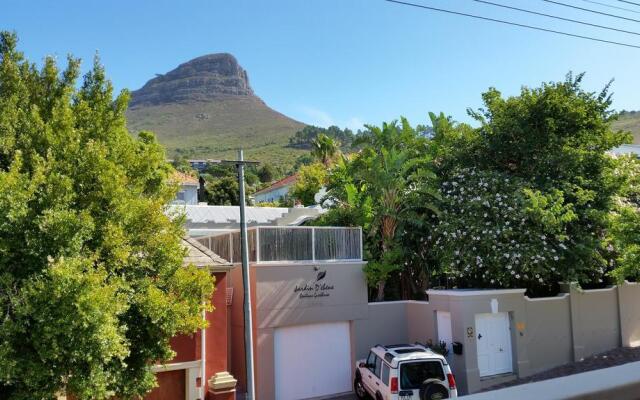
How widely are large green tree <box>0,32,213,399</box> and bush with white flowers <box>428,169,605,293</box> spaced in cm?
1112

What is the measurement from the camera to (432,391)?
13539 mm

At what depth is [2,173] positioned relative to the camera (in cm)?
787

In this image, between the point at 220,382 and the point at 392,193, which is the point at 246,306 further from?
the point at 392,193

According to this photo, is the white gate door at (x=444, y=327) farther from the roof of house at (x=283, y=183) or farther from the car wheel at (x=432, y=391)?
the roof of house at (x=283, y=183)

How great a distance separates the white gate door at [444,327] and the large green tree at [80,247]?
9.92m

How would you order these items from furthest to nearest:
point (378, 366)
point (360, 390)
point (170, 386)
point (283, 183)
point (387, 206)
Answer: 1. point (283, 183)
2. point (387, 206)
3. point (360, 390)
4. point (378, 366)
5. point (170, 386)

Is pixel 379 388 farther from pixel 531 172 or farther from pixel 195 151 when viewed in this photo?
pixel 195 151

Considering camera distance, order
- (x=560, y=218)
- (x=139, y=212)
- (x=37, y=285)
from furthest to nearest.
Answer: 1. (x=560, y=218)
2. (x=139, y=212)
3. (x=37, y=285)

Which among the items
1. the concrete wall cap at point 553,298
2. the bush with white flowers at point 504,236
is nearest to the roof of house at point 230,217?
the bush with white flowers at point 504,236

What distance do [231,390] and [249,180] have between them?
182 feet

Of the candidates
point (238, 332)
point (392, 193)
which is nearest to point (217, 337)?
point (238, 332)

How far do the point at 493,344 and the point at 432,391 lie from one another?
5245 mm

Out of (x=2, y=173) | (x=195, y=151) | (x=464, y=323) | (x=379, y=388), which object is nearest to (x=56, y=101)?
(x=2, y=173)

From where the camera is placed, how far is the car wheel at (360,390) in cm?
1695
